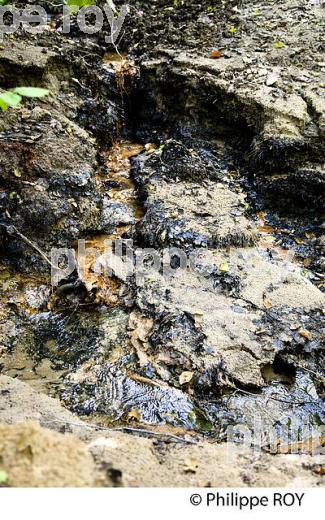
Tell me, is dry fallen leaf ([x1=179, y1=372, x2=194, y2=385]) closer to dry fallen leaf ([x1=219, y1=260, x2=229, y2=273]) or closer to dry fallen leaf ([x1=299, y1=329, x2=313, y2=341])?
dry fallen leaf ([x1=299, y1=329, x2=313, y2=341])

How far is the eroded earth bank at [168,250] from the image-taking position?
2.27m

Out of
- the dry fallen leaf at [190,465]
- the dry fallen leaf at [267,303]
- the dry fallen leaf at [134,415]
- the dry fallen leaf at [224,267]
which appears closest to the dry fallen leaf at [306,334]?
the dry fallen leaf at [267,303]

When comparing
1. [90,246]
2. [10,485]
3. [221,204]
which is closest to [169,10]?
[221,204]

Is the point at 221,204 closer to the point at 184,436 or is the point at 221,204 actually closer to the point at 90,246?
the point at 90,246

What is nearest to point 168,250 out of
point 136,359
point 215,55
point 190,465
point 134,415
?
point 136,359

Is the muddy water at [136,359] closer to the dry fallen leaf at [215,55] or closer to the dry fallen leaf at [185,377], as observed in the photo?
the dry fallen leaf at [185,377]

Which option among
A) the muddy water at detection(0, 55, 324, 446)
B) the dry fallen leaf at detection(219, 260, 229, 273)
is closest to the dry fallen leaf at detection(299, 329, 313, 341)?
the muddy water at detection(0, 55, 324, 446)

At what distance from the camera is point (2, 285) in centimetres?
359

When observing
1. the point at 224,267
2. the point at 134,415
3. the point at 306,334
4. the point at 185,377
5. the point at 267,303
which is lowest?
the point at 134,415

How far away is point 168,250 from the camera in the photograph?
3.77 metres

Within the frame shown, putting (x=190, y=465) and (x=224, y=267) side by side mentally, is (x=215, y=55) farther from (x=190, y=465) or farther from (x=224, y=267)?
(x=190, y=465)

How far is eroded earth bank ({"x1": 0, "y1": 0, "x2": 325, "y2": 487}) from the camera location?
2.27 m

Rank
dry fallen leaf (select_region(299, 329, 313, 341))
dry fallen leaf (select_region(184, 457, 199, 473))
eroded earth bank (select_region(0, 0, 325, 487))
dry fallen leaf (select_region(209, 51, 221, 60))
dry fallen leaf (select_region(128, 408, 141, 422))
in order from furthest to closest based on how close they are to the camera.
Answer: dry fallen leaf (select_region(209, 51, 221, 60)) < dry fallen leaf (select_region(299, 329, 313, 341)) < dry fallen leaf (select_region(128, 408, 141, 422)) < eroded earth bank (select_region(0, 0, 325, 487)) < dry fallen leaf (select_region(184, 457, 199, 473))

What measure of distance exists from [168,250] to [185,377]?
1.24 metres
